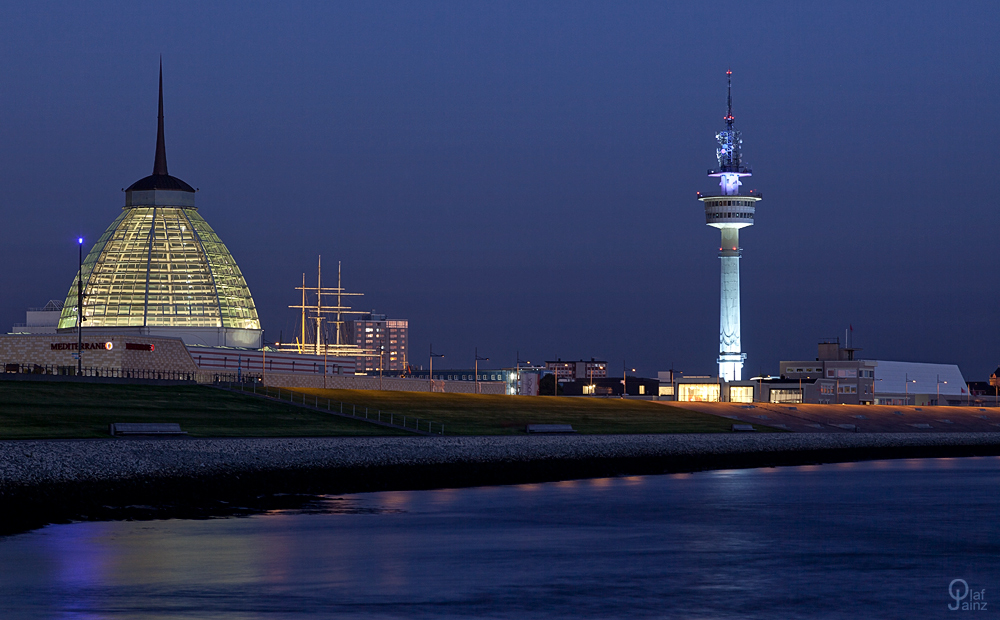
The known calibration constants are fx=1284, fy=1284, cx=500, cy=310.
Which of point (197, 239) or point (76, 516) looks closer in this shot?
point (76, 516)

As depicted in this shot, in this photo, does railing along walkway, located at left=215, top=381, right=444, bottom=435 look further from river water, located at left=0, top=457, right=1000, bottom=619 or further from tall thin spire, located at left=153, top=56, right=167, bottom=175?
tall thin spire, located at left=153, top=56, right=167, bottom=175

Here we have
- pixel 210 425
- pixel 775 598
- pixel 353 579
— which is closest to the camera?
pixel 775 598

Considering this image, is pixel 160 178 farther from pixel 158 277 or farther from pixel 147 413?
pixel 147 413

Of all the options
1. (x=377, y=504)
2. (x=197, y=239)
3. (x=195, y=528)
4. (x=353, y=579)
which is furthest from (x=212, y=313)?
(x=353, y=579)

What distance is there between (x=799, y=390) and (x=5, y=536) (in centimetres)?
16519

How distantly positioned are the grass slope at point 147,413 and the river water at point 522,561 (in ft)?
68.1

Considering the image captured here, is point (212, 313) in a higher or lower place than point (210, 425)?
higher

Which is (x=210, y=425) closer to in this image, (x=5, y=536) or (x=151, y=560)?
(x=5, y=536)

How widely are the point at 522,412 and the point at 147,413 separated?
133 ft

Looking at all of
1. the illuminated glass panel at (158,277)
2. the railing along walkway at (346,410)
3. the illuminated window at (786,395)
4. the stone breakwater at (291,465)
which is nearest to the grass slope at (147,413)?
the railing along walkway at (346,410)

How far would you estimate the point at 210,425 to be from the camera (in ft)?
272

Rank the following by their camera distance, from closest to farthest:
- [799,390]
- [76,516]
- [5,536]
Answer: [5,536] → [76,516] → [799,390]

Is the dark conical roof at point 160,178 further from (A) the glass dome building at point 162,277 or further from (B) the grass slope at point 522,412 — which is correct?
(B) the grass slope at point 522,412

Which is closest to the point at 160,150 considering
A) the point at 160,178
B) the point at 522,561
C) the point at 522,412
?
the point at 160,178
